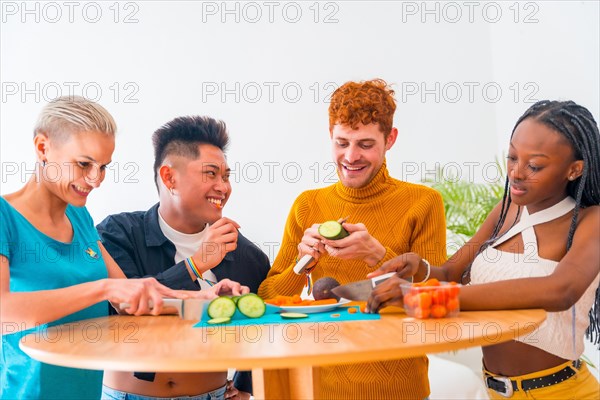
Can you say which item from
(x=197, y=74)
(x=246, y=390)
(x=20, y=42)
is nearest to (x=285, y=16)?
(x=197, y=74)

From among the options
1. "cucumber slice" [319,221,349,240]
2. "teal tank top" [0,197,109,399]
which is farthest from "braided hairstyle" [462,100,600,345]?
"teal tank top" [0,197,109,399]

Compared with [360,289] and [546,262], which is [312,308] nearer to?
[360,289]

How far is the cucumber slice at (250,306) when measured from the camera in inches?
78.5

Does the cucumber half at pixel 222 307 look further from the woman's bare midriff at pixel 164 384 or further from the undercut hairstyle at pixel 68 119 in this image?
the undercut hairstyle at pixel 68 119

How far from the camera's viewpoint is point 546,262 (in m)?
1.94

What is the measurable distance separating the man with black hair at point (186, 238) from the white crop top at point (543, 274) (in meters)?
1.01

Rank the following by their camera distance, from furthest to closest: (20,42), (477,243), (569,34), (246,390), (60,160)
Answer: (20,42) → (569,34) → (246,390) → (477,243) → (60,160)

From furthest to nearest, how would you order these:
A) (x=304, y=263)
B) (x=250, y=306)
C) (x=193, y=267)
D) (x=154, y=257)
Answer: (x=154, y=257) < (x=193, y=267) < (x=304, y=263) < (x=250, y=306)

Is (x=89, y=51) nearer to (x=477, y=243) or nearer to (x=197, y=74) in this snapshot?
(x=197, y=74)

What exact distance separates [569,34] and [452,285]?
2.83 meters

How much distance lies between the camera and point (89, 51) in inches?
195

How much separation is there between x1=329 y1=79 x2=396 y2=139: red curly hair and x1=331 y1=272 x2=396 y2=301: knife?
2.21ft

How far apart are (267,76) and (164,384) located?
10.6ft

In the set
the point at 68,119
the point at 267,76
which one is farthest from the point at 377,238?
the point at 267,76
